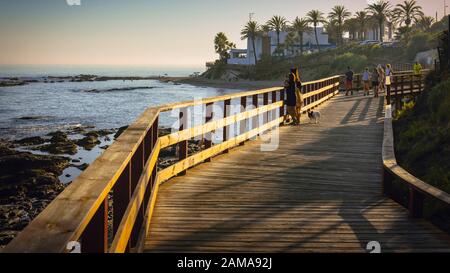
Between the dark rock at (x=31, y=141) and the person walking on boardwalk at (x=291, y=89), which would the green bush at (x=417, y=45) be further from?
the person walking on boardwalk at (x=291, y=89)

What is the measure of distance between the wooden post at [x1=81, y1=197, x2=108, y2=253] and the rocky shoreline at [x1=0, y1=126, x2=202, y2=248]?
10252 mm

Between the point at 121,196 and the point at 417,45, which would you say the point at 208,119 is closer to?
the point at 121,196

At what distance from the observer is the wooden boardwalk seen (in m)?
4.95

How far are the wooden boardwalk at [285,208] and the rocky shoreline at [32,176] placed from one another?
6519 mm

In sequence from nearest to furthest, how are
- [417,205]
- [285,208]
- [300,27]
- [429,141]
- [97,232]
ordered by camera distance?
[97,232] → [417,205] → [285,208] → [429,141] → [300,27]

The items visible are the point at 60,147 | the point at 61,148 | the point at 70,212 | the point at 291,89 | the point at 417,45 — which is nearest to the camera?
the point at 70,212

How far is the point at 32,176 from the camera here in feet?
62.3

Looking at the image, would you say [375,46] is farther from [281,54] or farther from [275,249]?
[275,249]

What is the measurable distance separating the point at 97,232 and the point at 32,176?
58.0 ft

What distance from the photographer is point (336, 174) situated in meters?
8.50

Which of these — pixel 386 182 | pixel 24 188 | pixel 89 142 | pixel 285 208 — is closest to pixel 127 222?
pixel 285 208

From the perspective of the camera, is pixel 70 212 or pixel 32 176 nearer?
pixel 70 212
